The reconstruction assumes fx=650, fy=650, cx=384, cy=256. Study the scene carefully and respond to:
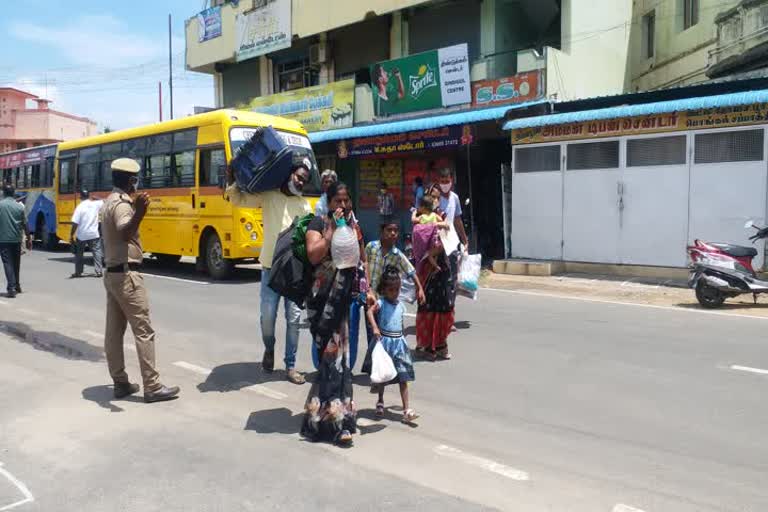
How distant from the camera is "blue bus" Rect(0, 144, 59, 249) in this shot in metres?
19.1

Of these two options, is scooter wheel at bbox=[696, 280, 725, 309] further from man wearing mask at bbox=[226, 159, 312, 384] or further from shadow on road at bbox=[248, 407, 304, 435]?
shadow on road at bbox=[248, 407, 304, 435]

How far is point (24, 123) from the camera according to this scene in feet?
159

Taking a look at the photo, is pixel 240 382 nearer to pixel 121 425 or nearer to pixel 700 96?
pixel 121 425

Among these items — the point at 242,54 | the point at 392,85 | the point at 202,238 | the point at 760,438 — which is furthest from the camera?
the point at 242,54

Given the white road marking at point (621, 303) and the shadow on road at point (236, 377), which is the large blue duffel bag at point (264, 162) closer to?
the shadow on road at point (236, 377)

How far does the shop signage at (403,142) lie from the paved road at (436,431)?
842 centimetres

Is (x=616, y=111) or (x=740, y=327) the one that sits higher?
(x=616, y=111)

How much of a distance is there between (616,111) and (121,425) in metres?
10.2

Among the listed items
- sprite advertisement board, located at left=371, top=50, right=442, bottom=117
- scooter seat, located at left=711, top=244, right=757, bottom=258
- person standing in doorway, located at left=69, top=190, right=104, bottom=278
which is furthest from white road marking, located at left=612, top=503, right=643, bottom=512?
sprite advertisement board, located at left=371, top=50, right=442, bottom=117

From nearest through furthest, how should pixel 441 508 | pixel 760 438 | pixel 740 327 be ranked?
pixel 441 508 → pixel 760 438 → pixel 740 327

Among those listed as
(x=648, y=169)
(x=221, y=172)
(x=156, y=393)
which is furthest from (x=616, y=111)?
(x=156, y=393)

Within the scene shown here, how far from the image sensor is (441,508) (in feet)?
10.7

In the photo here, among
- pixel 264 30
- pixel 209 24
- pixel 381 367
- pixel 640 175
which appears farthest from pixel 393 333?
pixel 209 24

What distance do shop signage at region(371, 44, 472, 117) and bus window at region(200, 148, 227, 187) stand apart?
6469 mm
